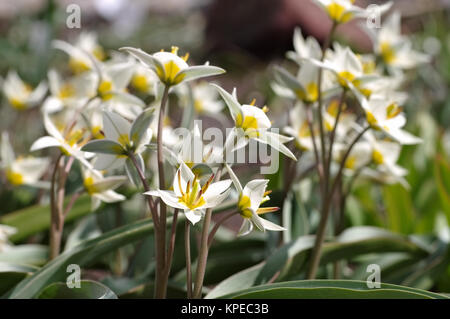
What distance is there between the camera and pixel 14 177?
1286mm

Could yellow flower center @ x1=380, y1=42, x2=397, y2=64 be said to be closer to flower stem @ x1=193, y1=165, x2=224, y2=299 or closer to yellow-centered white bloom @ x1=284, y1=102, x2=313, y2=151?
yellow-centered white bloom @ x1=284, y1=102, x2=313, y2=151

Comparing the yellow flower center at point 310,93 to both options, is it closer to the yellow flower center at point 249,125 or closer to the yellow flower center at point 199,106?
the yellow flower center at point 249,125

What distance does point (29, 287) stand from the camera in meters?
0.93

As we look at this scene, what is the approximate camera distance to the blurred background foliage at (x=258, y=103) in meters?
1.27

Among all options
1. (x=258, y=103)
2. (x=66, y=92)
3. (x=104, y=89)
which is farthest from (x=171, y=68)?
(x=258, y=103)

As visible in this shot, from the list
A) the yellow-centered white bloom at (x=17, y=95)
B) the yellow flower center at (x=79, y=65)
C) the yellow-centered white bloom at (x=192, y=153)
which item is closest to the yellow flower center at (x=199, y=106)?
the yellow flower center at (x=79, y=65)

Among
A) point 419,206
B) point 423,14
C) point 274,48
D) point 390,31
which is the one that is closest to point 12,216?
point 390,31

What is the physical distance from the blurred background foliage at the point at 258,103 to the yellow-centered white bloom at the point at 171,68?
1.30 feet

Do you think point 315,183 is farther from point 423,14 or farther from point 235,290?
point 423,14

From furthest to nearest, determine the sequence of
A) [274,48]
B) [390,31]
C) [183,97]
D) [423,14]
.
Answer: [423,14], [274,48], [183,97], [390,31]

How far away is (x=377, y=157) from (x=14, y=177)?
31.6 inches

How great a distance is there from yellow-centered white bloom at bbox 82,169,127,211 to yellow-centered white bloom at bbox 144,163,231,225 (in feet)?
0.76
